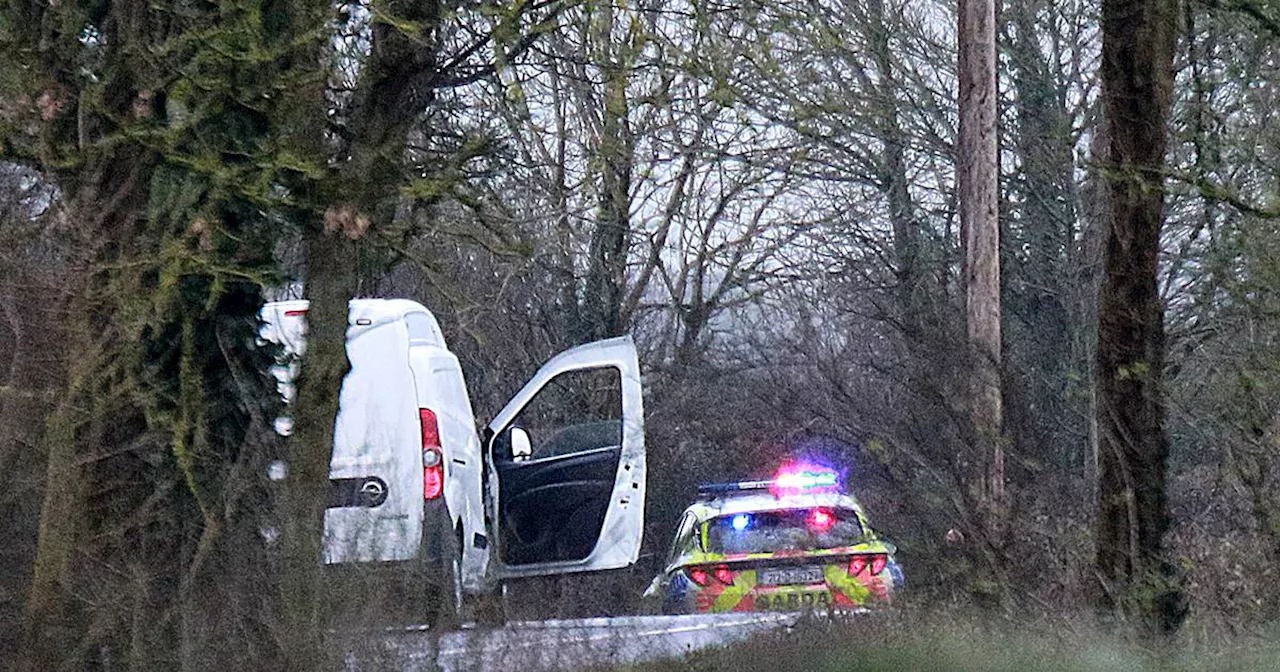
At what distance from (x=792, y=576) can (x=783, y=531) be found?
1.35 feet

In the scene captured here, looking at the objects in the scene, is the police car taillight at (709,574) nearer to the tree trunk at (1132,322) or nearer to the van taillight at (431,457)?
the van taillight at (431,457)

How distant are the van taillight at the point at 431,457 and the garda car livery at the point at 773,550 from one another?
6.49 ft

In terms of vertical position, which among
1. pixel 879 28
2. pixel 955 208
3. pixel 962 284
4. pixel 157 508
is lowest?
pixel 157 508

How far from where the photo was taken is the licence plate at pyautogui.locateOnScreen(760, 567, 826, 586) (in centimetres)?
996

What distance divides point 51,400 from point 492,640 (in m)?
2.00

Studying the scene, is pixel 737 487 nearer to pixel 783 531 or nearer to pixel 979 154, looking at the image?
pixel 783 531

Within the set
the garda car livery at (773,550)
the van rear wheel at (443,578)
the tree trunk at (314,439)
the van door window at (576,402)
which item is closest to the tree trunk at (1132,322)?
the garda car livery at (773,550)

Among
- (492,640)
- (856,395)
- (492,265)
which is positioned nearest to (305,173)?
(492,640)

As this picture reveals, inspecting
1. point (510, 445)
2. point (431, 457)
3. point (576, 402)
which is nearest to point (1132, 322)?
point (431, 457)

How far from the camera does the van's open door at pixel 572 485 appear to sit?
11.0m

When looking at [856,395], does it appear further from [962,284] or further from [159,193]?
[159,193]

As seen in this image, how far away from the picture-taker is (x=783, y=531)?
34.4 feet

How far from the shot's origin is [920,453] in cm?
915

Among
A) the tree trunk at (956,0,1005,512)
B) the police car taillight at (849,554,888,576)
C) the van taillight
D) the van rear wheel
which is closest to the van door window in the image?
the tree trunk at (956,0,1005,512)
